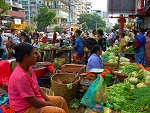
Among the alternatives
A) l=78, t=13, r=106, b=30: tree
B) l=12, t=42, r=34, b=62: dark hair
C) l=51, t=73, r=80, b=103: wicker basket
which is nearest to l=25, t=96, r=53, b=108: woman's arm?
l=12, t=42, r=34, b=62: dark hair

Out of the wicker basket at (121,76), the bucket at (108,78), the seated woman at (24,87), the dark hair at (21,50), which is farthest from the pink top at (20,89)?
the wicker basket at (121,76)

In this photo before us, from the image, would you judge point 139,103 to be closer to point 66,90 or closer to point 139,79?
point 139,79

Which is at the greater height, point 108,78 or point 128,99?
point 108,78

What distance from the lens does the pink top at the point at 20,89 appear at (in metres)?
2.67

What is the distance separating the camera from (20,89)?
8.72ft

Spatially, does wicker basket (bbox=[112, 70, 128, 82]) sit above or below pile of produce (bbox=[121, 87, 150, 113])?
above

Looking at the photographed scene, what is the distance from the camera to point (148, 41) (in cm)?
820

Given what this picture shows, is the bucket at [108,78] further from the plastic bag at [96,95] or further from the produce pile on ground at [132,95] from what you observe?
the plastic bag at [96,95]

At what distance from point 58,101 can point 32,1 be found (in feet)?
316

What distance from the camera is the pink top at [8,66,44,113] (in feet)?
8.76

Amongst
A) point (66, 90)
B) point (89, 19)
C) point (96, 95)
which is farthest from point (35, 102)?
point (89, 19)

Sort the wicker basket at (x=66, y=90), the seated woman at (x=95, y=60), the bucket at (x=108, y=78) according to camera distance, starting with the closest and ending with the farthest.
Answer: the wicker basket at (x=66, y=90), the bucket at (x=108, y=78), the seated woman at (x=95, y=60)

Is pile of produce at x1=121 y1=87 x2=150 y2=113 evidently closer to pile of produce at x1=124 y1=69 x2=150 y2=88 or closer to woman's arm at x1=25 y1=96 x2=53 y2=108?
pile of produce at x1=124 y1=69 x2=150 y2=88

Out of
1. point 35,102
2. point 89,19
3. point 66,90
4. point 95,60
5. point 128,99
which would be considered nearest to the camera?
point 35,102
